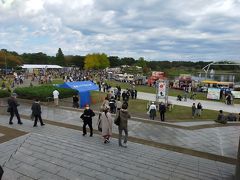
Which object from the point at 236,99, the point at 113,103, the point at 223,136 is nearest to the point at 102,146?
the point at 223,136

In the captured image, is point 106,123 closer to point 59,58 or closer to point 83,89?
point 83,89

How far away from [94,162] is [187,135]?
609 cm

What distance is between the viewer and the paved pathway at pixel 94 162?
595 centimetres

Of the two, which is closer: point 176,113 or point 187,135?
point 187,135

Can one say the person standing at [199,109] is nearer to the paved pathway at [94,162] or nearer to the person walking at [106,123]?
the paved pathway at [94,162]

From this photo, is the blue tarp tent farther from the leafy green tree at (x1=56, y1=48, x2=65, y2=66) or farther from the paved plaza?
the leafy green tree at (x1=56, y1=48, x2=65, y2=66)

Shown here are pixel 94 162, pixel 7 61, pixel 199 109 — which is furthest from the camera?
pixel 7 61

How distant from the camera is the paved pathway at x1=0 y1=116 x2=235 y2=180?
595 centimetres

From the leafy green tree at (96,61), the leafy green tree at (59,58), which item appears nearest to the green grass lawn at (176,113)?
the leafy green tree at (96,61)

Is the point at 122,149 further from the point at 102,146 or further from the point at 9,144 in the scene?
the point at 9,144

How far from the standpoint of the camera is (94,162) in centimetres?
672

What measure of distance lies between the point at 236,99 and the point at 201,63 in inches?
4086

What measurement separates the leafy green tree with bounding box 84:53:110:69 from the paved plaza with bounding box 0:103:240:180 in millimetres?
83466

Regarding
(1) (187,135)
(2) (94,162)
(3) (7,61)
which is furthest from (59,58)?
(2) (94,162)
